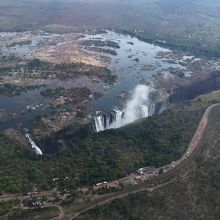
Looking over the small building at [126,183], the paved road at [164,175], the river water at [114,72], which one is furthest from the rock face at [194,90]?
the small building at [126,183]

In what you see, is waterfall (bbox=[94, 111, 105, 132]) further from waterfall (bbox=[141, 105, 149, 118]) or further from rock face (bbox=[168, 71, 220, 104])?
rock face (bbox=[168, 71, 220, 104])

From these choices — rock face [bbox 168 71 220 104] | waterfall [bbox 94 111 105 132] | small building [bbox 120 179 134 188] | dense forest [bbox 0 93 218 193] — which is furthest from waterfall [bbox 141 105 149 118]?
small building [bbox 120 179 134 188]

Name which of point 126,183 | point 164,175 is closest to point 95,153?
point 126,183

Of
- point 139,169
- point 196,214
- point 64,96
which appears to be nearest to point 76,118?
point 64,96

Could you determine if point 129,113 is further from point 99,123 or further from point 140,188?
point 140,188

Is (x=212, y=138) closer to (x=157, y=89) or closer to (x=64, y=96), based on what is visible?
(x=157, y=89)

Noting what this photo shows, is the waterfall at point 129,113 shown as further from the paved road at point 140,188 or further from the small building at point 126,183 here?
the small building at point 126,183
